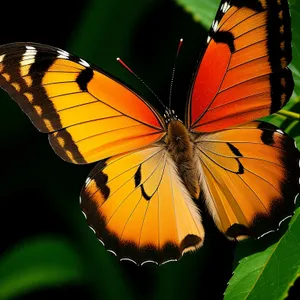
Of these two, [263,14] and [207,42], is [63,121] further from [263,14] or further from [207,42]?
[263,14]

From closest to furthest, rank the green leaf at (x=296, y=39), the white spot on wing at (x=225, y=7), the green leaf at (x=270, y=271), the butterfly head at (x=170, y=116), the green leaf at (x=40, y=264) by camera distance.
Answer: the green leaf at (x=270, y=271) → the white spot on wing at (x=225, y=7) → the green leaf at (x=296, y=39) → the butterfly head at (x=170, y=116) → the green leaf at (x=40, y=264)

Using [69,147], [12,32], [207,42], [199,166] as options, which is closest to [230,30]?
[207,42]

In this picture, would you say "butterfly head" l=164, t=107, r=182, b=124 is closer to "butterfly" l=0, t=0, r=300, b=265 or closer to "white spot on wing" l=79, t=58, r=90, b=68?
"butterfly" l=0, t=0, r=300, b=265

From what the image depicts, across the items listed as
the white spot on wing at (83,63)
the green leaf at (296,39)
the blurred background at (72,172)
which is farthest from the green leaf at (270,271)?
the blurred background at (72,172)

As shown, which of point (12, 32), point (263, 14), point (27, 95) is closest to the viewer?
point (263, 14)

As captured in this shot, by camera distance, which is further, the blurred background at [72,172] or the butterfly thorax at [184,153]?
the blurred background at [72,172]

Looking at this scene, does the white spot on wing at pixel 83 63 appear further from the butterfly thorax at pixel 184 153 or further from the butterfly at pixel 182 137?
the butterfly thorax at pixel 184 153

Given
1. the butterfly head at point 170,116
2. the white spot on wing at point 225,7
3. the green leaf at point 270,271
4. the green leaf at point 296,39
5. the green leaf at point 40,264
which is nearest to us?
the green leaf at point 270,271
